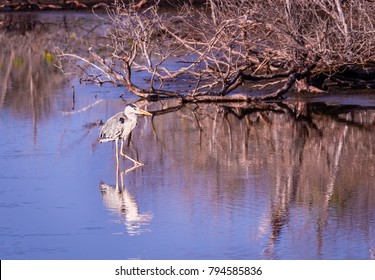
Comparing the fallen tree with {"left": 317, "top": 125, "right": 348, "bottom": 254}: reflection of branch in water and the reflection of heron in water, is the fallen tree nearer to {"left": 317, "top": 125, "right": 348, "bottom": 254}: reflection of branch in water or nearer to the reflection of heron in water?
{"left": 317, "top": 125, "right": 348, "bottom": 254}: reflection of branch in water

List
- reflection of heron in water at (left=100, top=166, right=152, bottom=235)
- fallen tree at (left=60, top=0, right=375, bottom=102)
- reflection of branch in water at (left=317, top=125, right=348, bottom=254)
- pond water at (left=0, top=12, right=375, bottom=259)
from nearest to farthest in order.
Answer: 1. pond water at (left=0, top=12, right=375, bottom=259)
2. reflection of branch in water at (left=317, top=125, right=348, bottom=254)
3. reflection of heron in water at (left=100, top=166, right=152, bottom=235)
4. fallen tree at (left=60, top=0, right=375, bottom=102)

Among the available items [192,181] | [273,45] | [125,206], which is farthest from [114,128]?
[273,45]

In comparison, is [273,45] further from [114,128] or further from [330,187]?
[330,187]

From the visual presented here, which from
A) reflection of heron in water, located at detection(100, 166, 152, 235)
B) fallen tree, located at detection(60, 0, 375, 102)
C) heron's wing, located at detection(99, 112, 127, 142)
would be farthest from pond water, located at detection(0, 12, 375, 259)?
fallen tree, located at detection(60, 0, 375, 102)

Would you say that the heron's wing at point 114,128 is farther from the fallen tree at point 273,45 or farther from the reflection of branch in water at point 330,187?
the fallen tree at point 273,45

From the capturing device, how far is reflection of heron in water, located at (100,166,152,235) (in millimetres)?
9562

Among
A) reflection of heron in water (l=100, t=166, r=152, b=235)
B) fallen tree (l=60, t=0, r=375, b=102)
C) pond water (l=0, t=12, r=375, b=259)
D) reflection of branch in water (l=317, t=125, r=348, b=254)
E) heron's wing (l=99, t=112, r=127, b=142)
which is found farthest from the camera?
fallen tree (l=60, t=0, r=375, b=102)

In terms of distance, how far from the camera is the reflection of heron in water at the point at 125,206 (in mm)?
9562

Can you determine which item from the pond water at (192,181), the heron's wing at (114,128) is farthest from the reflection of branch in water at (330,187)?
the heron's wing at (114,128)

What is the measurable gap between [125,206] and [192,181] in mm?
1178

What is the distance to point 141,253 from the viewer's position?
8.62 metres

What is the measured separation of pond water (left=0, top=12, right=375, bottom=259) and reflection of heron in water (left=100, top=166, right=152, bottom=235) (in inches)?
A: 0.5

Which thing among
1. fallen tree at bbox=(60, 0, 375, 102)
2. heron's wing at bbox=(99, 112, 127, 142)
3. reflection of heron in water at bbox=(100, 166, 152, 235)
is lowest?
reflection of heron in water at bbox=(100, 166, 152, 235)

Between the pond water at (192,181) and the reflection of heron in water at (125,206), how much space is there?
13 millimetres
